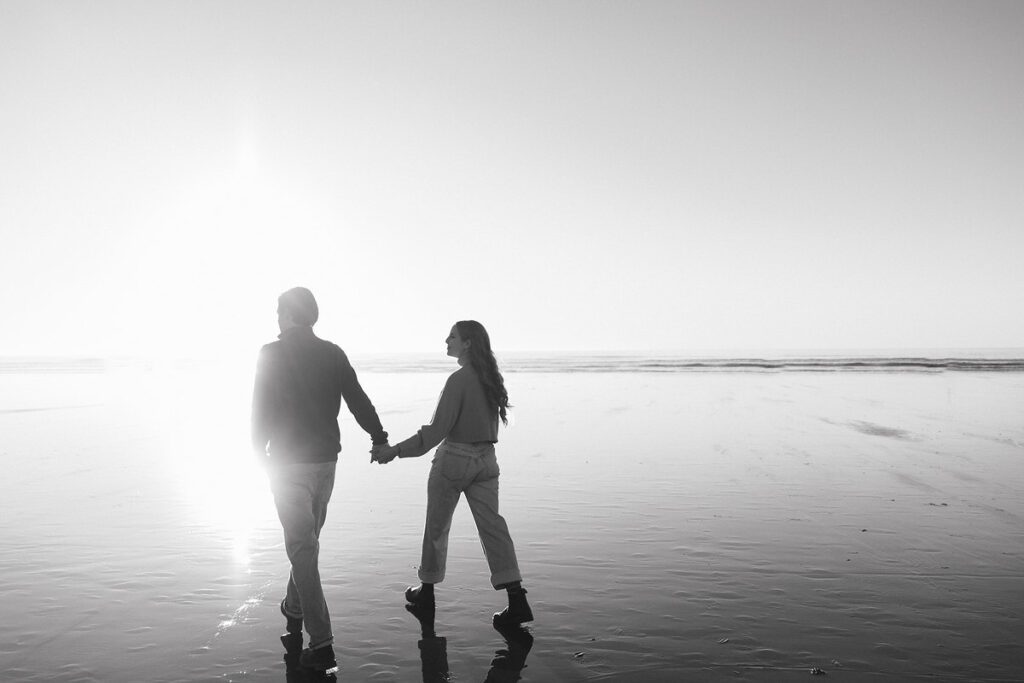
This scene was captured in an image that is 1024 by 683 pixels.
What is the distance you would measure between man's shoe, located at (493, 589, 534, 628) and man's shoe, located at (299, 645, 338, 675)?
1.34 m

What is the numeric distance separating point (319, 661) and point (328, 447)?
1455 mm

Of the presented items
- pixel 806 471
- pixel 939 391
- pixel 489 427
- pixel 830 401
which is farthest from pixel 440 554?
pixel 939 391

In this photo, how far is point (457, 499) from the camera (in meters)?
5.91

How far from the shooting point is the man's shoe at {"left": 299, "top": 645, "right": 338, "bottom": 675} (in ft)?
15.4

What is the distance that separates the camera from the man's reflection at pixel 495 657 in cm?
461

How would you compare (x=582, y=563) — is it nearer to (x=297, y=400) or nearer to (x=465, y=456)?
(x=465, y=456)

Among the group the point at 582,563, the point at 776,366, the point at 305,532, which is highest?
the point at 776,366

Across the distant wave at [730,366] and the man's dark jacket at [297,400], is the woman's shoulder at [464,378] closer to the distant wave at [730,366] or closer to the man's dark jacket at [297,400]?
the man's dark jacket at [297,400]

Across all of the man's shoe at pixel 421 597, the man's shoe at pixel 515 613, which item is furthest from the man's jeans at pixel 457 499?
the man's shoe at pixel 515 613

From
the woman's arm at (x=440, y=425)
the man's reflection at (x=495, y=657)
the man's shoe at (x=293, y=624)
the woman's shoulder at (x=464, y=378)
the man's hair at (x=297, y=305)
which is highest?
the man's hair at (x=297, y=305)

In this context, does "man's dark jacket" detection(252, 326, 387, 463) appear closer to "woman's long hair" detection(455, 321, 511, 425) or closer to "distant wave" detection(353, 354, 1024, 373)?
"woman's long hair" detection(455, 321, 511, 425)

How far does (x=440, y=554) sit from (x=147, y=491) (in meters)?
7.56

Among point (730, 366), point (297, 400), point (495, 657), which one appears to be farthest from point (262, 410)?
point (730, 366)

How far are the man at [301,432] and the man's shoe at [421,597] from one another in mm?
965
